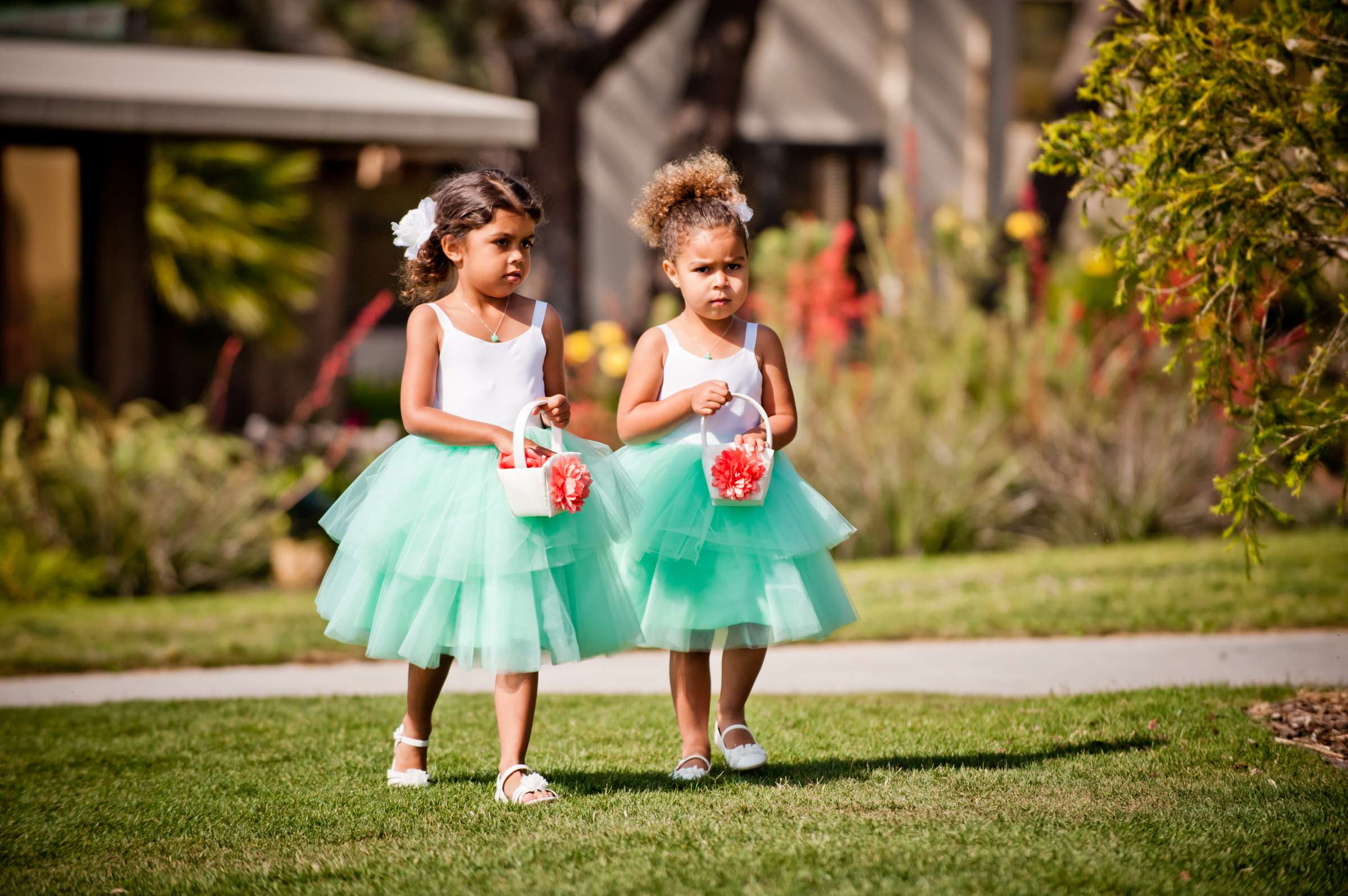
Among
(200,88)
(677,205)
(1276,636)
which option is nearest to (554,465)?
(677,205)

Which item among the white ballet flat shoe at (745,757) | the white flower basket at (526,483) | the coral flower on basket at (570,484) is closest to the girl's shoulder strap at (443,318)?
the white flower basket at (526,483)

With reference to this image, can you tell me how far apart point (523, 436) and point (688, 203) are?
0.95 metres

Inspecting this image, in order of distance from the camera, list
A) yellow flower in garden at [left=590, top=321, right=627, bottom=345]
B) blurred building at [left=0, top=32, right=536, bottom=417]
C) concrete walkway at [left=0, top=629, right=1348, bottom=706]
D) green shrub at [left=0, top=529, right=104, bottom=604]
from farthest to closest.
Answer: yellow flower in garden at [left=590, top=321, right=627, bottom=345]
blurred building at [left=0, top=32, right=536, bottom=417]
green shrub at [left=0, top=529, right=104, bottom=604]
concrete walkway at [left=0, top=629, right=1348, bottom=706]

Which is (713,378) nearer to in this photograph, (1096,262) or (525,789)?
(525,789)

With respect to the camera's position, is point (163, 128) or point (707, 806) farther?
point (163, 128)

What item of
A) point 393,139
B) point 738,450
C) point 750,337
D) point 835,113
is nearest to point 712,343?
point 750,337

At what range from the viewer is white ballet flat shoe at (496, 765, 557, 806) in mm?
3988

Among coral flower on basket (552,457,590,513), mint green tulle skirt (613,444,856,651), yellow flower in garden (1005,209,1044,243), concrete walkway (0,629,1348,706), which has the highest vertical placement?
yellow flower in garden (1005,209,1044,243)

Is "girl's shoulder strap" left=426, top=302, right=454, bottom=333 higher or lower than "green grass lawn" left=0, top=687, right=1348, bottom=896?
higher

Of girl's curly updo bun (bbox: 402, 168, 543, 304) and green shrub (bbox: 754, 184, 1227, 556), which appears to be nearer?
girl's curly updo bun (bbox: 402, 168, 543, 304)

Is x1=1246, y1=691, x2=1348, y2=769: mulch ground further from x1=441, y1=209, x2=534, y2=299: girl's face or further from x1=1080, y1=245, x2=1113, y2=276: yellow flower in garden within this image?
x1=441, y1=209, x2=534, y2=299: girl's face

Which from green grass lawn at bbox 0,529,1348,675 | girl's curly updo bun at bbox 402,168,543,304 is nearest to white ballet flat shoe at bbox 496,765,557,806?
girl's curly updo bun at bbox 402,168,543,304

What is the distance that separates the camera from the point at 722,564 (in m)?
4.12

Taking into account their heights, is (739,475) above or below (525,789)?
above
